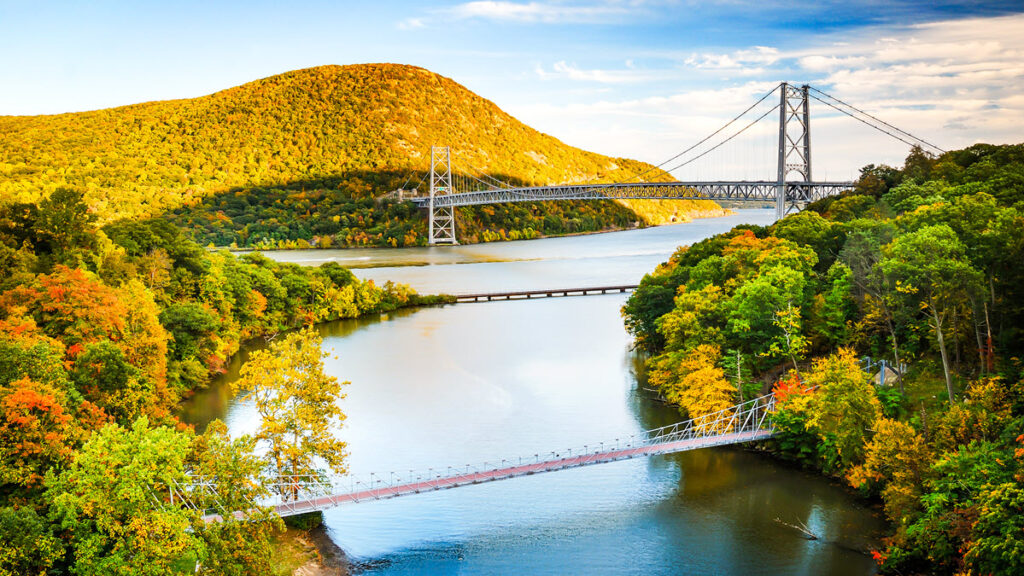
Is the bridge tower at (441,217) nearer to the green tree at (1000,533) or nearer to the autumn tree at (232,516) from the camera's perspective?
the autumn tree at (232,516)

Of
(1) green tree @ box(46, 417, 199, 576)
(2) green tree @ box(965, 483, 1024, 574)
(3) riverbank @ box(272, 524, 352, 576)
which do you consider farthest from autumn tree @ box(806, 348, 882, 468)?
(1) green tree @ box(46, 417, 199, 576)

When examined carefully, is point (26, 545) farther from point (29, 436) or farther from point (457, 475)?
point (457, 475)

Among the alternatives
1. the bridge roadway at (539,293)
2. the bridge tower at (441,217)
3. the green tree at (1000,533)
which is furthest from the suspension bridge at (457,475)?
the bridge tower at (441,217)

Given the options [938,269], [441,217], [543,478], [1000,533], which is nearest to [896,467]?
[1000,533]

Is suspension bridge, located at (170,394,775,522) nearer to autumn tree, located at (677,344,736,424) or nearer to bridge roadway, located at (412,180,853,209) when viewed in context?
autumn tree, located at (677,344,736,424)

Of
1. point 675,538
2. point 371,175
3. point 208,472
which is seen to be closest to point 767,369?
point 675,538

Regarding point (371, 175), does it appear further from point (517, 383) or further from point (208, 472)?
point (208, 472)
